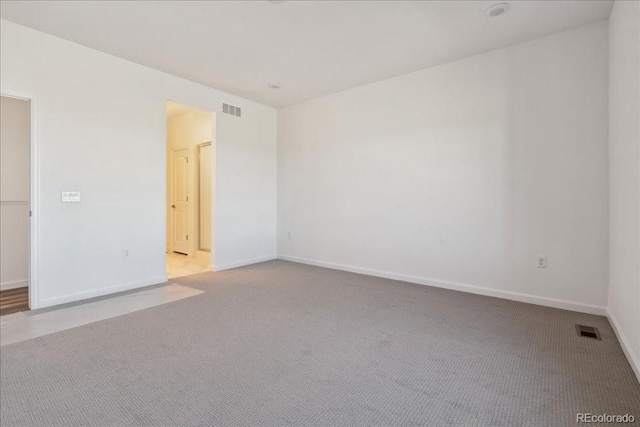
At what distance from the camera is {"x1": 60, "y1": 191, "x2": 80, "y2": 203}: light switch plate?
340 centimetres

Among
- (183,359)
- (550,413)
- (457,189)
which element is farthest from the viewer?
(457,189)

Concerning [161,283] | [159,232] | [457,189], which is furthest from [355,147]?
[161,283]

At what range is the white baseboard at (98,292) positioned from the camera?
3329mm

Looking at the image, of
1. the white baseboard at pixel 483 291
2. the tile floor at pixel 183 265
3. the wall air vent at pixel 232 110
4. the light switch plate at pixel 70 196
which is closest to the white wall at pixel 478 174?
the white baseboard at pixel 483 291

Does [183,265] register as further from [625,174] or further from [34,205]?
[625,174]

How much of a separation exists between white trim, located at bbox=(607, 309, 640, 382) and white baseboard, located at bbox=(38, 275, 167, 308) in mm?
4776

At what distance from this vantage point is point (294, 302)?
137 inches

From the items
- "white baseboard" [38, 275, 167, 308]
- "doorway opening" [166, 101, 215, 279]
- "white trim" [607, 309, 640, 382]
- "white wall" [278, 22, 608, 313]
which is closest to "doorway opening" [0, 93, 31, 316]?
"white baseboard" [38, 275, 167, 308]

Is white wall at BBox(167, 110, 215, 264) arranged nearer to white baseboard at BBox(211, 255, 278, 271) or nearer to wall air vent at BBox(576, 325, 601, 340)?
white baseboard at BBox(211, 255, 278, 271)

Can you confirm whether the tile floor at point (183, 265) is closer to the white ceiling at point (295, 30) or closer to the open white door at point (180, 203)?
the open white door at point (180, 203)

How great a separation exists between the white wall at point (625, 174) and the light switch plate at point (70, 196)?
4.98 metres

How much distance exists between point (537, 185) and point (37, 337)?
4.92 meters

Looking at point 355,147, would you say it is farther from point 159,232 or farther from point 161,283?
point 161,283

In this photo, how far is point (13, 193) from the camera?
4141 mm
